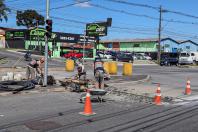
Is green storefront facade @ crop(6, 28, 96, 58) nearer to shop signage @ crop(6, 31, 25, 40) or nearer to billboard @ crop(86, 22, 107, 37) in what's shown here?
shop signage @ crop(6, 31, 25, 40)

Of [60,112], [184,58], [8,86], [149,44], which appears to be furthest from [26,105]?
[149,44]

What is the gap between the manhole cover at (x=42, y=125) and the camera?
33.4ft

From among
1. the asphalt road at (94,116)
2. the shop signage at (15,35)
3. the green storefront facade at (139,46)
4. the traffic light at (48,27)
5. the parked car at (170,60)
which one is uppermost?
the shop signage at (15,35)

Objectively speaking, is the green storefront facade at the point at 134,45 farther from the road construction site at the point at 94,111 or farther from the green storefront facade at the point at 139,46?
the road construction site at the point at 94,111

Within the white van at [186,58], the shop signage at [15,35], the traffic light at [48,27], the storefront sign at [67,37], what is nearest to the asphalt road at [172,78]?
the traffic light at [48,27]

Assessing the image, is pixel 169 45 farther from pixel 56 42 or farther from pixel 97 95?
pixel 97 95

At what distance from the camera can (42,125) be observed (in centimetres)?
1055

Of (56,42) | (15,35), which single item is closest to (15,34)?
(15,35)

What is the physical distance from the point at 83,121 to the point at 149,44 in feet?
334

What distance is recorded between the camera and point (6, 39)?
304 feet

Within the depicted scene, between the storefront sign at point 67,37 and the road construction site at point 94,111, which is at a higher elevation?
the storefront sign at point 67,37

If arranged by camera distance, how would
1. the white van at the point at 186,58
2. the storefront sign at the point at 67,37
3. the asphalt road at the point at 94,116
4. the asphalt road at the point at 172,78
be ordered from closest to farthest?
the asphalt road at the point at 94,116, the asphalt road at the point at 172,78, the white van at the point at 186,58, the storefront sign at the point at 67,37

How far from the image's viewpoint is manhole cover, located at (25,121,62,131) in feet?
33.4

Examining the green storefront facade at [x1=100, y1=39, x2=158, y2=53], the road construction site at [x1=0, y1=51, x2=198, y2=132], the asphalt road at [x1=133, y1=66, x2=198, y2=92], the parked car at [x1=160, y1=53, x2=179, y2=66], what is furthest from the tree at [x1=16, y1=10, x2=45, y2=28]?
the road construction site at [x1=0, y1=51, x2=198, y2=132]
